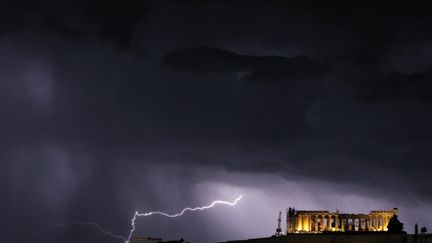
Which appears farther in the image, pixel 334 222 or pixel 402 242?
pixel 334 222

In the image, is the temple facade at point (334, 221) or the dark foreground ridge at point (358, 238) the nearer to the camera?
the dark foreground ridge at point (358, 238)

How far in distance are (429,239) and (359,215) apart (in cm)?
4308

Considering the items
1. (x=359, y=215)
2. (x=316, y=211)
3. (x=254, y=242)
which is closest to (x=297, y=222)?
(x=316, y=211)

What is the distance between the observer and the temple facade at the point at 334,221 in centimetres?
12506

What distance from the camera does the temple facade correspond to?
410ft

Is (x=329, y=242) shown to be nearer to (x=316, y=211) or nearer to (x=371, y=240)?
(x=371, y=240)

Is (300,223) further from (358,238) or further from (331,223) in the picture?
(358,238)

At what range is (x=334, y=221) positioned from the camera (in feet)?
420

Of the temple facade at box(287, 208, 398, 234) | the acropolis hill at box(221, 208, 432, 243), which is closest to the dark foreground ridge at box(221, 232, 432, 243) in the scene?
the acropolis hill at box(221, 208, 432, 243)

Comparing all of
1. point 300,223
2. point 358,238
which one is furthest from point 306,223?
point 358,238

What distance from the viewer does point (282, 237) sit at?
333 feet

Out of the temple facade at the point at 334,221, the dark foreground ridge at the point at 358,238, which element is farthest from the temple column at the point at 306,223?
the dark foreground ridge at the point at 358,238

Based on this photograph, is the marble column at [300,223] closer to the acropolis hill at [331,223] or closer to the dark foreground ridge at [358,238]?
the acropolis hill at [331,223]

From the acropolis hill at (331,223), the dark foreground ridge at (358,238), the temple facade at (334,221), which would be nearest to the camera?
the dark foreground ridge at (358,238)
